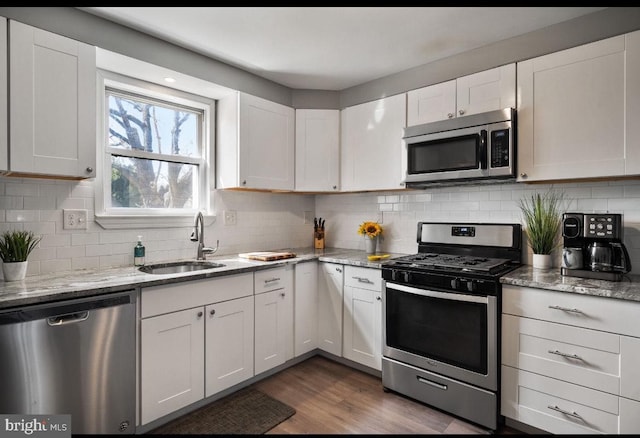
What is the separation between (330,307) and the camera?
9.75ft

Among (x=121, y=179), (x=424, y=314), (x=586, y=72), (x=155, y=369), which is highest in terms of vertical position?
(x=586, y=72)

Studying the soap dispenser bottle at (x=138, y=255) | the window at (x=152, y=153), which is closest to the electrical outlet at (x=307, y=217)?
the window at (x=152, y=153)

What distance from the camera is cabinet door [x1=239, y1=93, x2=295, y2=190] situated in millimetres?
2922

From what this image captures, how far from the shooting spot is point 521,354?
6.64 ft

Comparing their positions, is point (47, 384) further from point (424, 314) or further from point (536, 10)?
point (536, 10)

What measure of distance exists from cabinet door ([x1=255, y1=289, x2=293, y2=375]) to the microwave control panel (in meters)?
1.77

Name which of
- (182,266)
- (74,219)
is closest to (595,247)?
(182,266)

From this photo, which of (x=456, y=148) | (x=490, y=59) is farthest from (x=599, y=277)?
(x=490, y=59)

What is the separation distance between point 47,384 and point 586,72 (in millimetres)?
3239

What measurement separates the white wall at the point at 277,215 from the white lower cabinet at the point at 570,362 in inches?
24.8

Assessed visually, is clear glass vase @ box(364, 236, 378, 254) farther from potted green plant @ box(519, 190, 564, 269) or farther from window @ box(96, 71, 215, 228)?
window @ box(96, 71, 215, 228)

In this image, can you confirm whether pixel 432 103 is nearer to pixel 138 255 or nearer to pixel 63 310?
pixel 138 255

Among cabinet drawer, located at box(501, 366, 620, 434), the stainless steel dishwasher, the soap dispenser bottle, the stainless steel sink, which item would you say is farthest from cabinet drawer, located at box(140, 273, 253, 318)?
cabinet drawer, located at box(501, 366, 620, 434)

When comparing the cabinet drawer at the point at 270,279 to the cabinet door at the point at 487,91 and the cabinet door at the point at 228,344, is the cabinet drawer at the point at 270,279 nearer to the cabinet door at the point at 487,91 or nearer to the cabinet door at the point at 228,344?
the cabinet door at the point at 228,344
